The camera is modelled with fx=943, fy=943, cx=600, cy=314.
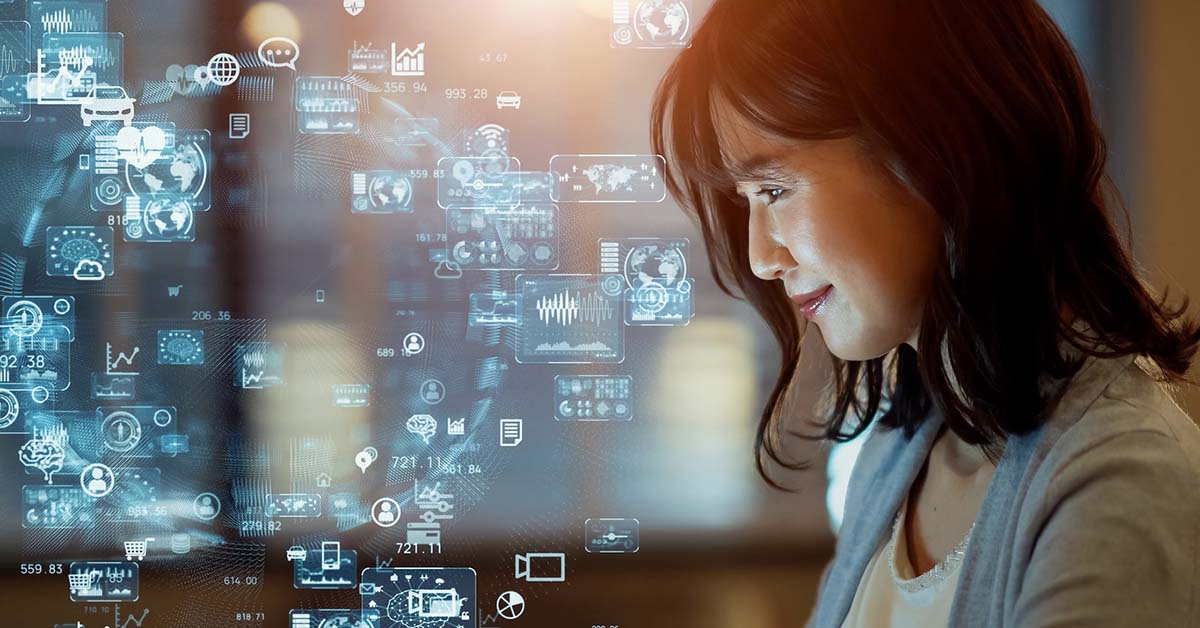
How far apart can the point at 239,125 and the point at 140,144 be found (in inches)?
5.4

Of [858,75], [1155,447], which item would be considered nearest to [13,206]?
[858,75]

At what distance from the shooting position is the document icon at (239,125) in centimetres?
126

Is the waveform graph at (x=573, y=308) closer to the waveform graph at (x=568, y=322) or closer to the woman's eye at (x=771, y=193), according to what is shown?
the waveform graph at (x=568, y=322)

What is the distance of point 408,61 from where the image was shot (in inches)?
49.4

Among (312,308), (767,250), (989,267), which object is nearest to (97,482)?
(312,308)

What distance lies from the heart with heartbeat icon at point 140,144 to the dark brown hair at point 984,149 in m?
0.83

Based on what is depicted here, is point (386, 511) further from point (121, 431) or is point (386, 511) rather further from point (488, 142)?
point (488, 142)

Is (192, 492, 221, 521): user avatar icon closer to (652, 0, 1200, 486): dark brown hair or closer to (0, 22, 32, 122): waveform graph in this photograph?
(0, 22, 32, 122): waveform graph

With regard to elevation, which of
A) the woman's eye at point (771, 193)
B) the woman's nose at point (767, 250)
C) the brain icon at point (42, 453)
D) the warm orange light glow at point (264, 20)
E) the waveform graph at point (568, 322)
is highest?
the warm orange light glow at point (264, 20)

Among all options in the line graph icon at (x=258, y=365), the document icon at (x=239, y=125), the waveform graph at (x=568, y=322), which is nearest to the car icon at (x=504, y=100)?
the waveform graph at (x=568, y=322)

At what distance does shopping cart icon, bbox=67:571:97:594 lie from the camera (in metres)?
1.26

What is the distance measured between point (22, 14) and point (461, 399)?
786 mm

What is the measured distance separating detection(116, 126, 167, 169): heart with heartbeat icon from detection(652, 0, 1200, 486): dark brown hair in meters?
0.83

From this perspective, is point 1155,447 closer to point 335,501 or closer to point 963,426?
point 963,426
